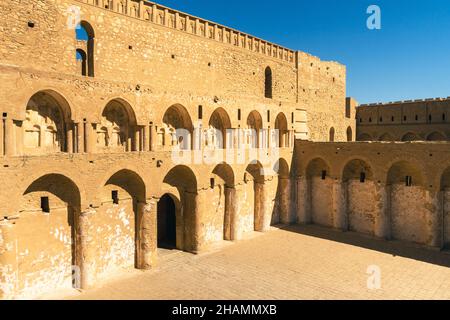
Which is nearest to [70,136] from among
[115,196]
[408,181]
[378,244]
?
[115,196]

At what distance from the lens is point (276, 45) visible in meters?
23.2

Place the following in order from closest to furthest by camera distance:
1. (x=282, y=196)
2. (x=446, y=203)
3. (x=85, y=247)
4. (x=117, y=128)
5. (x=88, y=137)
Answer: (x=85, y=247) < (x=88, y=137) < (x=117, y=128) < (x=446, y=203) < (x=282, y=196)

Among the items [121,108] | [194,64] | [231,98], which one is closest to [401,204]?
[231,98]

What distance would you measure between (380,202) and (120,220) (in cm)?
1348

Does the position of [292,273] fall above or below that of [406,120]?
below

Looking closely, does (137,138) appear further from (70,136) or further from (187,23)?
(187,23)

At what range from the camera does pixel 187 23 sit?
57.8ft

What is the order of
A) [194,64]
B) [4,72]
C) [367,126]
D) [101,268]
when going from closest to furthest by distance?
[4,72] < [101,268] < [194,64] < [367,126]

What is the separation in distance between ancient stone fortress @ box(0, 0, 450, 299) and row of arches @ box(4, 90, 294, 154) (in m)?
0.05

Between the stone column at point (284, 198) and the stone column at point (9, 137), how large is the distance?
50.8 ft

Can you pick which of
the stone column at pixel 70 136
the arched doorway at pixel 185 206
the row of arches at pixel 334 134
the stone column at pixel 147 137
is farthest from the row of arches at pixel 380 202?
the stone column at pixel 70 136

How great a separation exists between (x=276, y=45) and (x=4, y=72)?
1622 centimetres

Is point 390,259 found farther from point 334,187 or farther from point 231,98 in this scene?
point 231,98

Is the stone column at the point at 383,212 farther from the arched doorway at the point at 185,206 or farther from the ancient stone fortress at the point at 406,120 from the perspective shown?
the ancient stone fortress at the point at 406,120
